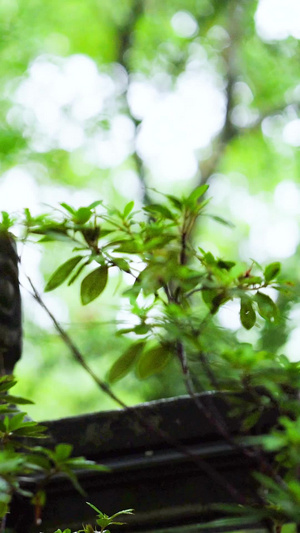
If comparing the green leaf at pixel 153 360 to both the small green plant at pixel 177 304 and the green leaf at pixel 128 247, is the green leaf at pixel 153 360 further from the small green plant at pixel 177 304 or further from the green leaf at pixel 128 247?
the green leaf at pixel 128 247

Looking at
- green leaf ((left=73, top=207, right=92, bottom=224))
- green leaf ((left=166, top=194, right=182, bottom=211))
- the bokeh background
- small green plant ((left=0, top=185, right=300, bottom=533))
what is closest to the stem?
small green plant ((left=0, top=185, right=300, bottom=533))

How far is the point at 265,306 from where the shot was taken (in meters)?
0.71

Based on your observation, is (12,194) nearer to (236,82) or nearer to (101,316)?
(101,316)

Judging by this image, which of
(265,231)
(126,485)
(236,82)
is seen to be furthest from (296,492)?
(265,231)

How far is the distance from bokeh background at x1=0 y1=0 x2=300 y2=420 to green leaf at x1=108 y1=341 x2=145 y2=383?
5.60 m

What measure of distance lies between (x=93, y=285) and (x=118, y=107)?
7392 millimetres

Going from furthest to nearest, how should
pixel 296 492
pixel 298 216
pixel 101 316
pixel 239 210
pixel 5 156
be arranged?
pixel 239 210
pixel 298 216
pixel 101 316
pixel 5 156
pixel 296 492

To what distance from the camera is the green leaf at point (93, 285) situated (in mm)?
776

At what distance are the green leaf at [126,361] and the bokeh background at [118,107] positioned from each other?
560 cm

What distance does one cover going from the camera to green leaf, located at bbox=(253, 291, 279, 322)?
2.32 feet

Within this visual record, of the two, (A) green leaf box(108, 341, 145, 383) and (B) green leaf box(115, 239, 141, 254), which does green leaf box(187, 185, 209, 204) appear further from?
(A) green leaf box(108, 341, 145, 383)

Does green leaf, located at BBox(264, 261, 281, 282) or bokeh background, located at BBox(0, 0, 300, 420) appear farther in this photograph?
bokeh background, located at BBox(0, 0, 300, 420)

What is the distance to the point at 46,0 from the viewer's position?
746 cm

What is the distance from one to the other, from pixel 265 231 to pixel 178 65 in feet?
9.74
